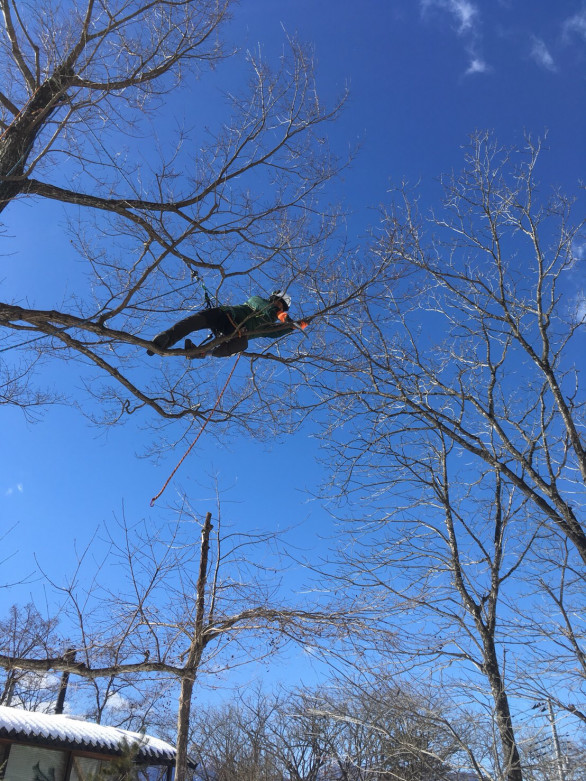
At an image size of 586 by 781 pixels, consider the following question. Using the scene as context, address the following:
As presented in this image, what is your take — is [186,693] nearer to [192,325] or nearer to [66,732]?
[192,325]

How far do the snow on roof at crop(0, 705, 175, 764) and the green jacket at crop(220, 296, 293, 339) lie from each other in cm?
1074

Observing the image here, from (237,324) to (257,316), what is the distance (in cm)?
22

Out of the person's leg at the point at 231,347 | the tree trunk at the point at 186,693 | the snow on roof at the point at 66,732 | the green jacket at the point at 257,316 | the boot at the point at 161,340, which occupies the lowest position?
the tree trunk at the point at 186,693

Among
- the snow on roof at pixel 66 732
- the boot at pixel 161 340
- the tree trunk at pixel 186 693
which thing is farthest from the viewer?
the snow on roof at pixel 66 732

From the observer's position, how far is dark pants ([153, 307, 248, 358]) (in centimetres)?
591

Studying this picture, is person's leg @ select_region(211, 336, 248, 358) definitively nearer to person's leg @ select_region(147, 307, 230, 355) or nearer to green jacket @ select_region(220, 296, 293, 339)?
green jacket @ select_region(220, 296, 293, 339)

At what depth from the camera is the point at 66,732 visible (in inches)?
583

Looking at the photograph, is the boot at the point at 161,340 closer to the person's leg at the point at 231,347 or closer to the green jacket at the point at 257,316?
the person's leg at the point at 231,347

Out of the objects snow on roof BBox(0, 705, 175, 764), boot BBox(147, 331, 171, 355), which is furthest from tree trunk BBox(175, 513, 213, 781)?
snow on roof BBox(0, 705, 175, 764)

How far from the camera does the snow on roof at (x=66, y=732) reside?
541 inches

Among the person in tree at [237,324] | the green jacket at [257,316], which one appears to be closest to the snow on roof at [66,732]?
the person in tree at [237,324]

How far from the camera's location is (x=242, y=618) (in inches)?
326

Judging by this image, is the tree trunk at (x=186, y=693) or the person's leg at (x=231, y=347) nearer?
the person's leg at (x=231, y=347)

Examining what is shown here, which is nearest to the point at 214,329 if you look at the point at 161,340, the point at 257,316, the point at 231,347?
the point at 231,347
